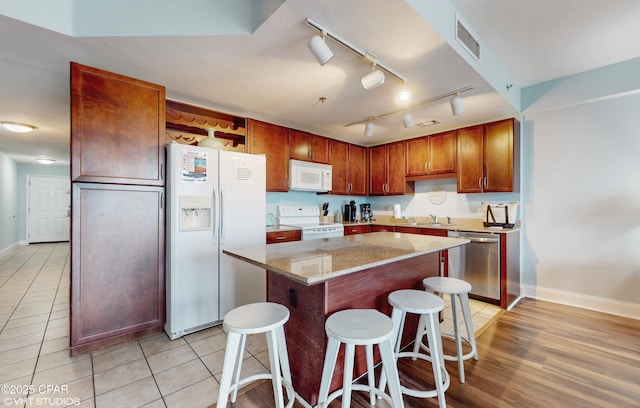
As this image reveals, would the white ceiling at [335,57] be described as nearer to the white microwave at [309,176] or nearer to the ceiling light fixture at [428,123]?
the ceiling light fixture at [428,123]

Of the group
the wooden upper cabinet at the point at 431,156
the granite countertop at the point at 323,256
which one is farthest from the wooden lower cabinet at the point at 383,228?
the granite countertop at the point at 323,256

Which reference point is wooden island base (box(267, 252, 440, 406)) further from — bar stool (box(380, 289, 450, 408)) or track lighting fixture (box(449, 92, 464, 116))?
track lighting fixture (box(449, 92, 464, 116))

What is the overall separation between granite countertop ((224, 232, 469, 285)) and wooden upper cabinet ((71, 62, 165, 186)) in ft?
4.50

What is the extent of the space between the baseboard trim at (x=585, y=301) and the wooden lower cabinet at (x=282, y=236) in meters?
3.04

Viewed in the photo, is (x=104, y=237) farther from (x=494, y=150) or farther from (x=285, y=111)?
(x=494, y=150)

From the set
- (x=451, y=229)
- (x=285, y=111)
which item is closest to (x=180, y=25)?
(x=285, y=111)

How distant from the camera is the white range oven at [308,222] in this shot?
3.45m

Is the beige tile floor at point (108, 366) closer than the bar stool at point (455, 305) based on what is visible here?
Yes

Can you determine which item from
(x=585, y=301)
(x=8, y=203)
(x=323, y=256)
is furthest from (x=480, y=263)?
(x=8, y=203)

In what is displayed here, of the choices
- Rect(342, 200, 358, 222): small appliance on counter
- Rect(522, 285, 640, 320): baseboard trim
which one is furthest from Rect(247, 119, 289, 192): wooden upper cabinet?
Rect(522, 285, 640, 320): baseboard trim

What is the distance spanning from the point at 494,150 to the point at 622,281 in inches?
75.0

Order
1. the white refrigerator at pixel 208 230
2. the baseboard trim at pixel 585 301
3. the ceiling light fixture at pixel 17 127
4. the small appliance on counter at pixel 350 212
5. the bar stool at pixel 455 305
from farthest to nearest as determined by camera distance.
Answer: the small appliance on counter at pixel 350 212
the ceiling light fixture at pixel 17 127
the baseboard trim at pixel 585 301
the white refrigerator at pixel 208 230
the bar stool at pixel 455 305

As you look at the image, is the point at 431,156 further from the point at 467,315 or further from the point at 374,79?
the point at 467,315

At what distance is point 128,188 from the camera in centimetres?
232
